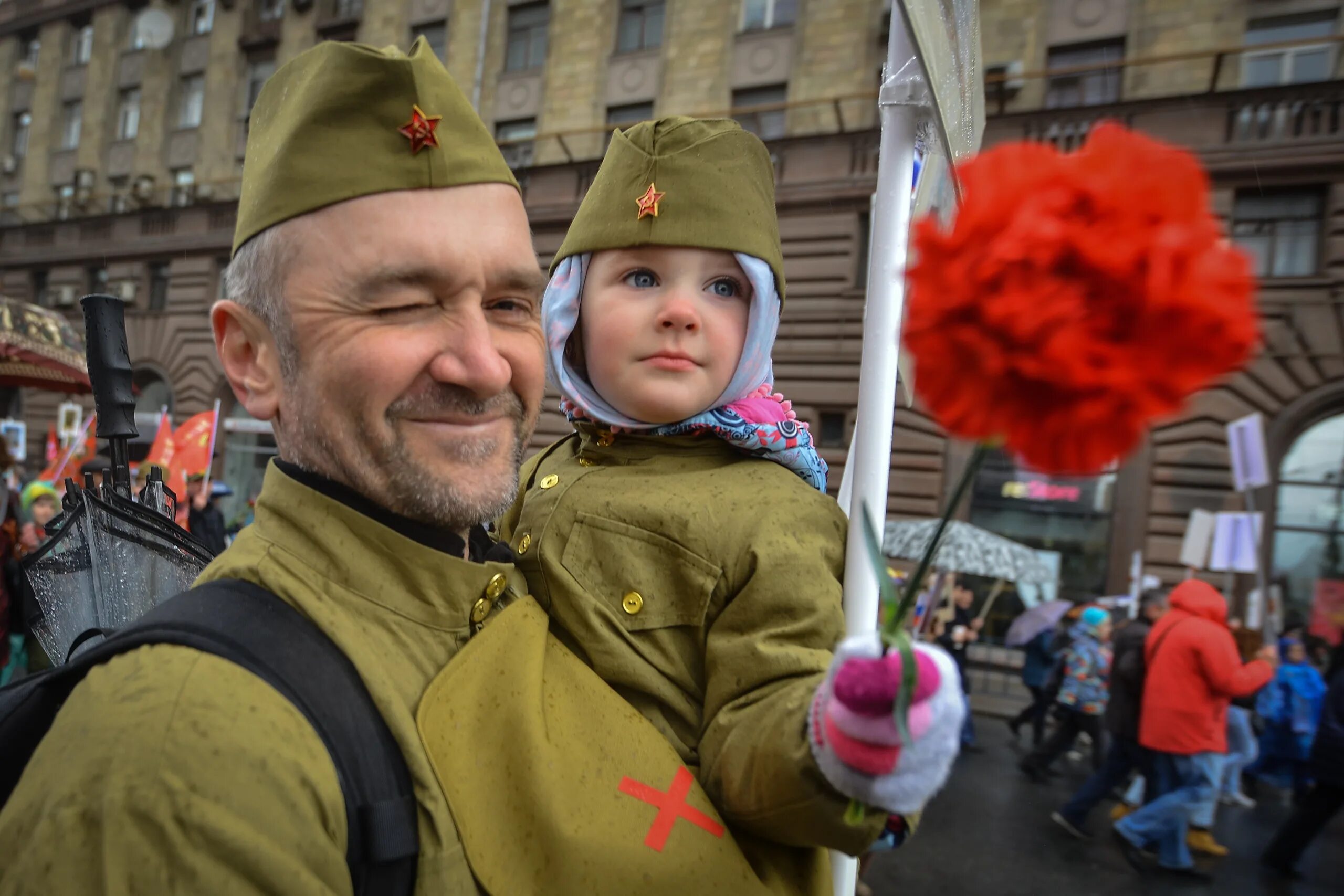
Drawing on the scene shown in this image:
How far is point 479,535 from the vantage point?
1.48m

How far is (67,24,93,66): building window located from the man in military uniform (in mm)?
30092

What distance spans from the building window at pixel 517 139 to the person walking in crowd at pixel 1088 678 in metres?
13.5

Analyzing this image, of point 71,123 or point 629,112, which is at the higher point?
point 71,123

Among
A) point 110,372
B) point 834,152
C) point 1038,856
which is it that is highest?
point 834,152

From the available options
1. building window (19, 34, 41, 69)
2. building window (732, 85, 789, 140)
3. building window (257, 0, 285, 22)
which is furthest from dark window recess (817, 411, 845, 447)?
building window (19, 34, 41, 69)

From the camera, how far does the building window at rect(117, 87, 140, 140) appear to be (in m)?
23.5

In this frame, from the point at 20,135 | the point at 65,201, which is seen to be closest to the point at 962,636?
the point at 65,201

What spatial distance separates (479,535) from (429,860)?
56 cm

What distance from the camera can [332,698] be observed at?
1059 millimetres

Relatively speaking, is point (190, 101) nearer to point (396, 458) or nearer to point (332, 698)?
point (396, 458)

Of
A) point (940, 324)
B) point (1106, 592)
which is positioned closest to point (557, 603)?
point (940, 324)

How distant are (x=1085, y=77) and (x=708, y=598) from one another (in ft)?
44.6

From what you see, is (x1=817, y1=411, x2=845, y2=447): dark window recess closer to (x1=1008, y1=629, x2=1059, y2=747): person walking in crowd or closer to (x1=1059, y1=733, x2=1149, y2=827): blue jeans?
(x1=1008, y1=629, x2=1059, y2=747): person walking in crowd

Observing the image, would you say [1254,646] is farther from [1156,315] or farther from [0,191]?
[0,191]
